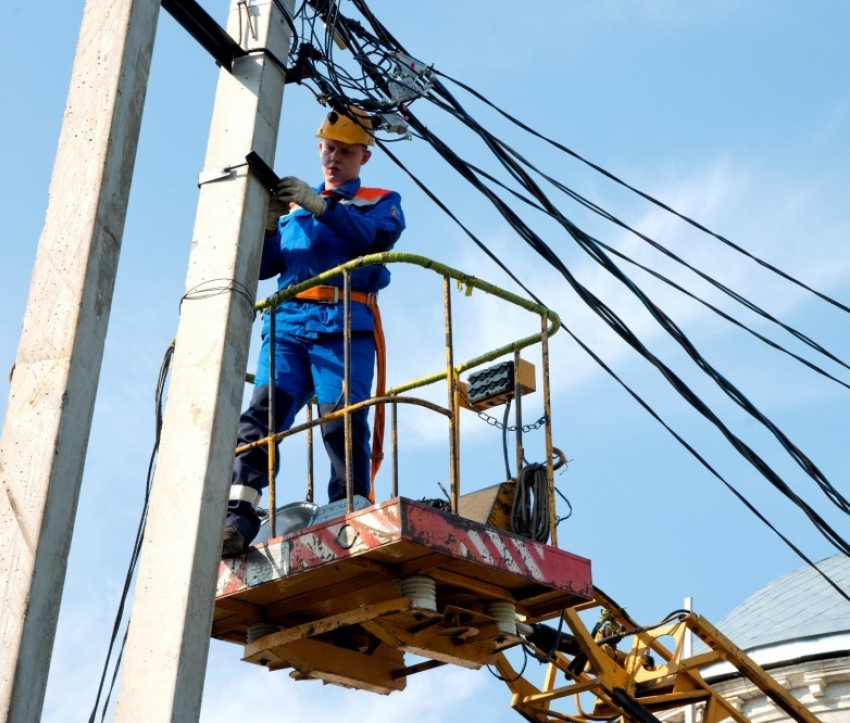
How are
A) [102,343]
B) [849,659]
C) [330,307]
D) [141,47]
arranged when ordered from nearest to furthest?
1. [102,343]
2. [141,47]
3. [330,307]
4. [849,659]

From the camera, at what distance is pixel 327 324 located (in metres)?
9.12

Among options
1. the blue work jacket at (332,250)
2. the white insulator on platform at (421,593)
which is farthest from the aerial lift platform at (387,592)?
the blue work jacket at (332,250)

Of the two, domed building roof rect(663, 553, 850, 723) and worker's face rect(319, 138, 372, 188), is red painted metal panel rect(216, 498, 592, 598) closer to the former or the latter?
worker's face rect(319, 138, 372, 188)

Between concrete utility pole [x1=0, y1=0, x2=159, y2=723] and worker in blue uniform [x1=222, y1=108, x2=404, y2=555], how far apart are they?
2.35 meters

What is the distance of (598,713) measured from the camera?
13703 mm

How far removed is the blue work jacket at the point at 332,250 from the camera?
9.12m

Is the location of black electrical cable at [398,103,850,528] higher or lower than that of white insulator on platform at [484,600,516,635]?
higher

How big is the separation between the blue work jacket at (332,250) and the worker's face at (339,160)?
3.8 inches

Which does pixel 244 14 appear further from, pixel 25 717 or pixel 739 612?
pixel 739 612

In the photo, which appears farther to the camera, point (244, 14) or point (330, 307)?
point (330, 307)

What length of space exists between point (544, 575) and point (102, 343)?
3347mm

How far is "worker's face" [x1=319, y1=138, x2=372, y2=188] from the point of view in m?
9.62

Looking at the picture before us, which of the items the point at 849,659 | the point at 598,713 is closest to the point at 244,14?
the point at 598,713

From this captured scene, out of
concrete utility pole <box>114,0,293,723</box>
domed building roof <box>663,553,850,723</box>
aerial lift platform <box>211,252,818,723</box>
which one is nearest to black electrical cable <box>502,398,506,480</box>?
aerial lift platform <box>211,252,818,723</box>
